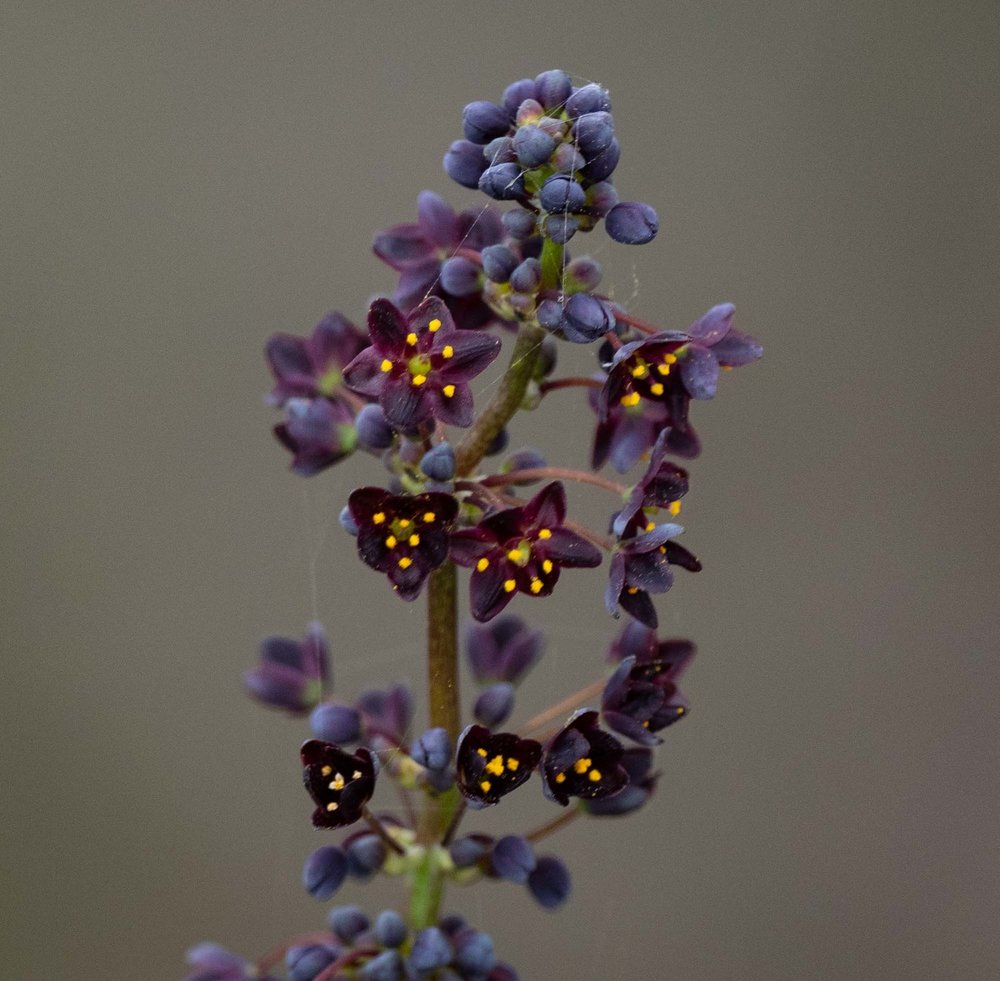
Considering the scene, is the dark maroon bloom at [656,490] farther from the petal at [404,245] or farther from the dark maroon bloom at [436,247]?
the petal at [404,245]

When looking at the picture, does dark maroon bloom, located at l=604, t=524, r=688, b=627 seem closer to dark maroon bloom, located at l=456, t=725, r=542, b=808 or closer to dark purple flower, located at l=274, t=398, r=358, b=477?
dark maroon bloom, located at l=456, t=725, r=542, b=808

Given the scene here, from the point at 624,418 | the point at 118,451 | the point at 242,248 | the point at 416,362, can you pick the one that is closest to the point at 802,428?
the point at 242,248

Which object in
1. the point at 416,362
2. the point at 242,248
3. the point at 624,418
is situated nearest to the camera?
the point at 416,362

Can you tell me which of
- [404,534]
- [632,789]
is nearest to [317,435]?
[404,534]

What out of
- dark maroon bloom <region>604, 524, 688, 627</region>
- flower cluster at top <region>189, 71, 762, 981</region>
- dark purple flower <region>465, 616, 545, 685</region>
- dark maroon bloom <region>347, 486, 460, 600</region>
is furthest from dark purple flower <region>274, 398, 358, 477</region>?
dark maroon bloom <region>604, 524, 688, 627</region>

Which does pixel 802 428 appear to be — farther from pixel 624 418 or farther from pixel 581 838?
pixel 624 418

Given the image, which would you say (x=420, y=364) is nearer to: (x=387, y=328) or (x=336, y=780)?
(x=387, y=328)
